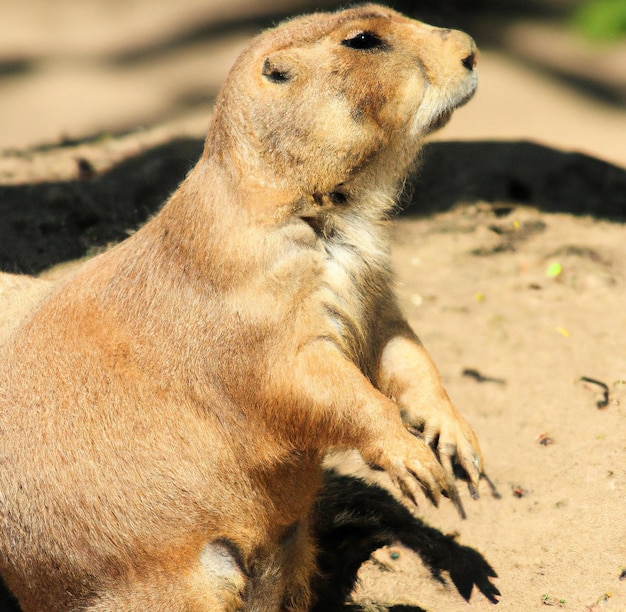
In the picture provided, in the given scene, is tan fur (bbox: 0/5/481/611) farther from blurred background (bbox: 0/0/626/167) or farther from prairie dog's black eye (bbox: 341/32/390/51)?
blurred background (bbox: 0/0/626/167)

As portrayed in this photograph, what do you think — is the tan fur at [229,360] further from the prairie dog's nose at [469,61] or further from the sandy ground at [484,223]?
the sandy ground at [484,223]

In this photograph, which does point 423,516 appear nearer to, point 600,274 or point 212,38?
point 600,274

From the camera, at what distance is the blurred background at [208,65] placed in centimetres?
922

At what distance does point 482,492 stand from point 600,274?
228 cm

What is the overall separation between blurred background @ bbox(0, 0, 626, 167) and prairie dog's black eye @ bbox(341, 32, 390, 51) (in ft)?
16.6

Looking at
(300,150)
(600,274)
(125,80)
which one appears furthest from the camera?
(125,80)

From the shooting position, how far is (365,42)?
3672 millimetres

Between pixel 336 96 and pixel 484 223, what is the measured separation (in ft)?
12.9

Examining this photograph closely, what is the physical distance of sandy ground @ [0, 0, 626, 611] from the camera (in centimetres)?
474

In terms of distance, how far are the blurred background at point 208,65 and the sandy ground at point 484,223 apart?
32 millimetres

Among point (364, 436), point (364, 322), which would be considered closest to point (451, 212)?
point (364, 322)

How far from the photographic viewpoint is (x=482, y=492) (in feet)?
16.7

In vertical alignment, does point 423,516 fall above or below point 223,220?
below

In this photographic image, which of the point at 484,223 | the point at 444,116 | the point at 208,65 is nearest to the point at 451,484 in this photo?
the point at 444,116
